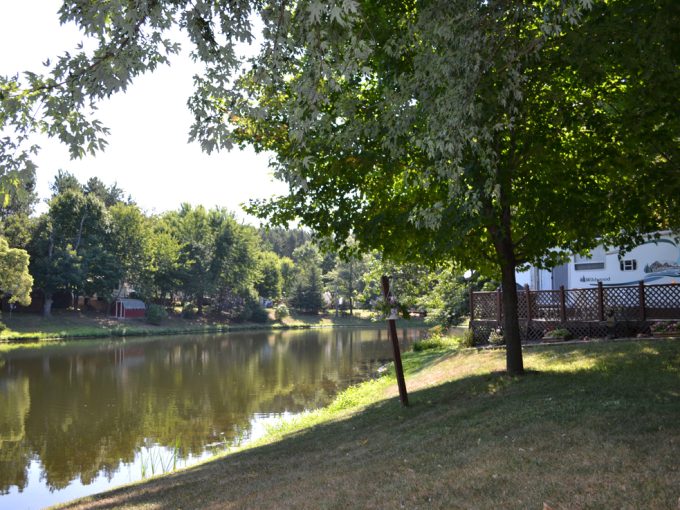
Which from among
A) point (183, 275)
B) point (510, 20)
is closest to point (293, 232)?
point (183, 275)

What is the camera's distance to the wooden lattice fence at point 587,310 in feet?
51.7

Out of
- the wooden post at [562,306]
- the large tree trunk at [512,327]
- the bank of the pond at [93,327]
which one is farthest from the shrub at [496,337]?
the bank of the pond at [93,327]

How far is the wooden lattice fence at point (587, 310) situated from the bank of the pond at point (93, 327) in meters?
19.6

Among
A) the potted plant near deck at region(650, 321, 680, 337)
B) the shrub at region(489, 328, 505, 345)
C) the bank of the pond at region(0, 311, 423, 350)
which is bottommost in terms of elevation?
the bank of the pond at region(0, 311, 423, 350)

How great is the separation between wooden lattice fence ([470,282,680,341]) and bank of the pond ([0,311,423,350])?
19.6 m

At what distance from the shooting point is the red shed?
211 ft

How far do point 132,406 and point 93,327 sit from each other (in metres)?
39.0

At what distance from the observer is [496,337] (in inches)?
735

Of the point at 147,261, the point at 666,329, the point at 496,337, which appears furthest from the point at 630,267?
the point at 147,261

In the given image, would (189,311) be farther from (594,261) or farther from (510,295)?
(510,295)

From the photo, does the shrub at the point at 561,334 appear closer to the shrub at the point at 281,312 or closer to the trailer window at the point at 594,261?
the trailer window at the point at 594,261

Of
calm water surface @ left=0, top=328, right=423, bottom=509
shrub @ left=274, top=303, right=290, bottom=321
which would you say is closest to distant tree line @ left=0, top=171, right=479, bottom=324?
shrub @ left=274, top=303, right=290, bottom=321

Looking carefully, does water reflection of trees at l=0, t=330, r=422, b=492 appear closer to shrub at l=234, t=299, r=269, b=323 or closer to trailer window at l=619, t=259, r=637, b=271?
trailer window at l=619, t=259, r=637, b=271

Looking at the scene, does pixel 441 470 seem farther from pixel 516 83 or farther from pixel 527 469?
pixel 516 83
